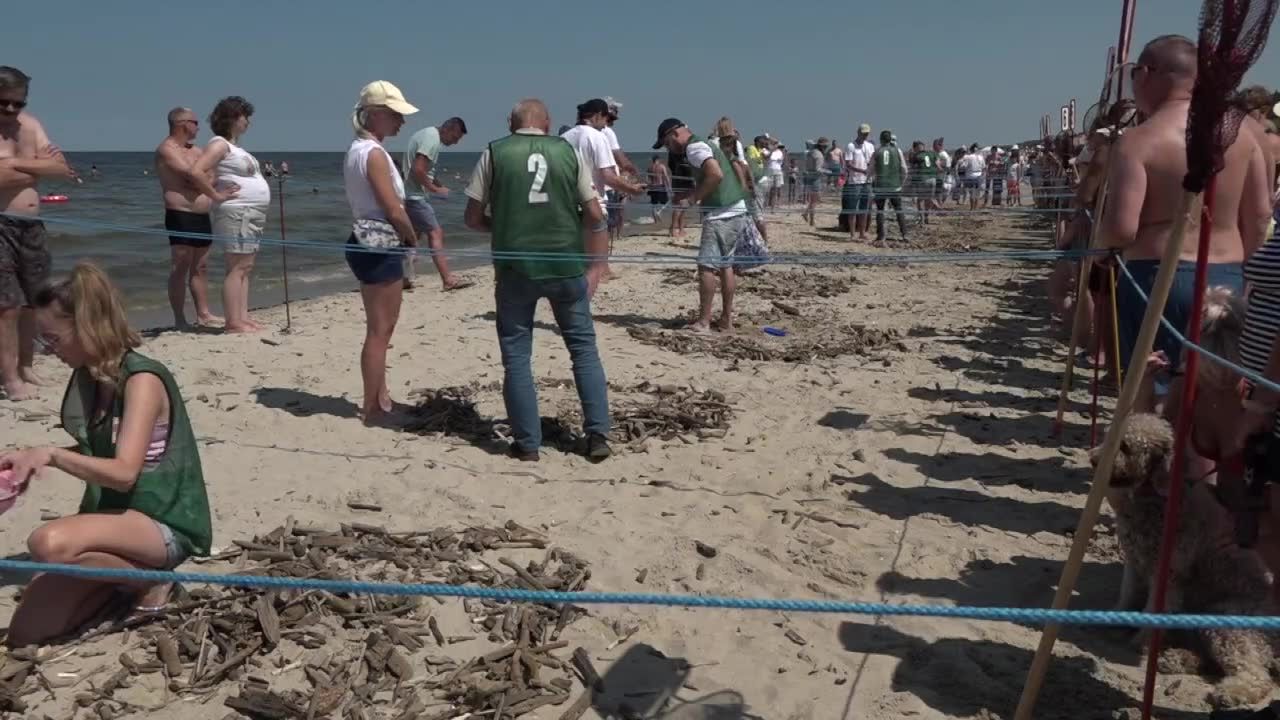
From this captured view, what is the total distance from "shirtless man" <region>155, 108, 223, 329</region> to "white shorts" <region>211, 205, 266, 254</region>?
0.10 meters

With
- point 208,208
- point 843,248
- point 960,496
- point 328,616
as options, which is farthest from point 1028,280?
point 328,616

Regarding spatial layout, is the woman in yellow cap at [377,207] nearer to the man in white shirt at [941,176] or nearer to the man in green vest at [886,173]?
the man in green vest at [886,173]

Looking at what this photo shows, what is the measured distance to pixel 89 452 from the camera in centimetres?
357

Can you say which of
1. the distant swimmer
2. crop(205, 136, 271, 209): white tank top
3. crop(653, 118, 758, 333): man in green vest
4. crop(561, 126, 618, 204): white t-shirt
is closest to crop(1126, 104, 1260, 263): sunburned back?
crop(653, 118, 758, 333): man in green vest

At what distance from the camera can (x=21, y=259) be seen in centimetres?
590

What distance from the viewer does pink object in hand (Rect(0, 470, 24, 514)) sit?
3070mm

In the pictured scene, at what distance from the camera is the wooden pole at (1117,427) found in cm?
224

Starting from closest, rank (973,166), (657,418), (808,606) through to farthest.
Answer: (808,606) → (657,418) → (973,166)

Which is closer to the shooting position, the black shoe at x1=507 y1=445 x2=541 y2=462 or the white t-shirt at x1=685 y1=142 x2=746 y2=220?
the black shoe at x1=507 y1=445 x2=541 y2=462

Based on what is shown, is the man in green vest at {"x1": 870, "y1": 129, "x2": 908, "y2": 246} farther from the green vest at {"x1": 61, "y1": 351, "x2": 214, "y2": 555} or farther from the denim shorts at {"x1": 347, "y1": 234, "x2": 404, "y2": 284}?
the green vest at {"x1": 61, "y1": 351, "x2": 214, "y2": 555}

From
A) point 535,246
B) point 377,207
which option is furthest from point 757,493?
point 377,207

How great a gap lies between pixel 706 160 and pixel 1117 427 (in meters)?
5.68

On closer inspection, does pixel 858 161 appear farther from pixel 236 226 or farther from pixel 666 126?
pixel 236 226

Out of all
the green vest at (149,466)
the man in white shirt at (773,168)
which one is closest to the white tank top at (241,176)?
the green vest at (149,466)
